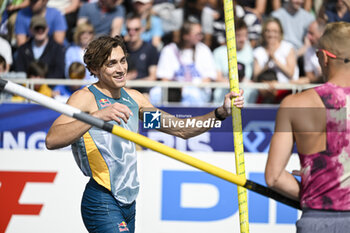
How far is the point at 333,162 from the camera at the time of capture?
2.91m

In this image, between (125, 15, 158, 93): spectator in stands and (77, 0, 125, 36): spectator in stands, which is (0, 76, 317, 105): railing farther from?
(77, 0, 125, 36): spectator in stands

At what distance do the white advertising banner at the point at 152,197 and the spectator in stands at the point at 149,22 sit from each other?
8.08 feet

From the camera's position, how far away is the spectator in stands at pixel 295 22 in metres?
8.13

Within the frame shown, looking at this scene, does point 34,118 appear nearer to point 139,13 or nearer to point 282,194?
point 139,13

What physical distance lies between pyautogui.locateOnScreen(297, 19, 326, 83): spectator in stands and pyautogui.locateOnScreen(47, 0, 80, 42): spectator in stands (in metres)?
3.21

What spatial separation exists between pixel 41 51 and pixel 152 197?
9.80 ft

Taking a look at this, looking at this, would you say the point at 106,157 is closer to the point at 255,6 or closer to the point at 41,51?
the point at 41,51

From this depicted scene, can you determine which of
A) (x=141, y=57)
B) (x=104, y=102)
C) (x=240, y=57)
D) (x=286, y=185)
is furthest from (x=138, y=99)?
(x=240, y=57)

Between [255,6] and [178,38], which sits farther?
[255,6]

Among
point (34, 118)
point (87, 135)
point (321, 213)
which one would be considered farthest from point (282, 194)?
point (34, 118)

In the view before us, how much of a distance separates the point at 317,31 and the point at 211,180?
10.3ft

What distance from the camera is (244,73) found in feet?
25.8

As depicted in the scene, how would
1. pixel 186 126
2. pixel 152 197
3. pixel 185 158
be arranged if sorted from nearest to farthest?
pixel 185 158 → pixel 186 126 → pixel 152 197

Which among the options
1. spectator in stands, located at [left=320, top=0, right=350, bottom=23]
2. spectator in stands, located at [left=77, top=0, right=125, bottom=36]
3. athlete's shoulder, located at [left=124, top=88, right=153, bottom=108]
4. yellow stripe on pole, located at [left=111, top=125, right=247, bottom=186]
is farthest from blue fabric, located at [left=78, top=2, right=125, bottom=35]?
yellow stripe on pole, located at [left=111, top=125, right=247, bottom=186]
